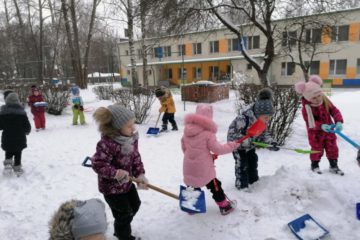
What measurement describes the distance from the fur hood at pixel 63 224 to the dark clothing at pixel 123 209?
1112mm

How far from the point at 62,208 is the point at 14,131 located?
380 cm

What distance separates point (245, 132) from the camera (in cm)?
362

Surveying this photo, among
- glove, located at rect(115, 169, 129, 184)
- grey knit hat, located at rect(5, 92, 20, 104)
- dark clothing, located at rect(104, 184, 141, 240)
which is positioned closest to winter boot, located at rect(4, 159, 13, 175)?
grey knit hat, located at rect(5, 92, 20, 104)

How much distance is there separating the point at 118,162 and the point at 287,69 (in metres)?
25.6

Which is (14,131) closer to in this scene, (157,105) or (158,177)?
(158,177)

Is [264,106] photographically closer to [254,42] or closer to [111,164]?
[111,164]

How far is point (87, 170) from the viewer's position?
507 cm

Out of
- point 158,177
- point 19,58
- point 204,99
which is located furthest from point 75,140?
point 19,58

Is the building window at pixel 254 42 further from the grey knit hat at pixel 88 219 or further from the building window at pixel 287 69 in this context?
the grey knit hat at pixel 88 219

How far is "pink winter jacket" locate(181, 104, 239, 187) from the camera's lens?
10.0 ft

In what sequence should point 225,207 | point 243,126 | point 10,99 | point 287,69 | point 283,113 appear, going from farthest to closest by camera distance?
1. point 287,69
2. point 283,113
3. point 10,99
4. point 243,126
5. point 225,207

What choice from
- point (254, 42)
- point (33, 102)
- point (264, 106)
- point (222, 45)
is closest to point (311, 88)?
point (264, 106)

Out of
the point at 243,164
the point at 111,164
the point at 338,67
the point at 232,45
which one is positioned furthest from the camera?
A: the point at 232,45

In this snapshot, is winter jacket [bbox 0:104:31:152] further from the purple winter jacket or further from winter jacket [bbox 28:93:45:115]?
winter jacket [bbox 28:93:45:115]
